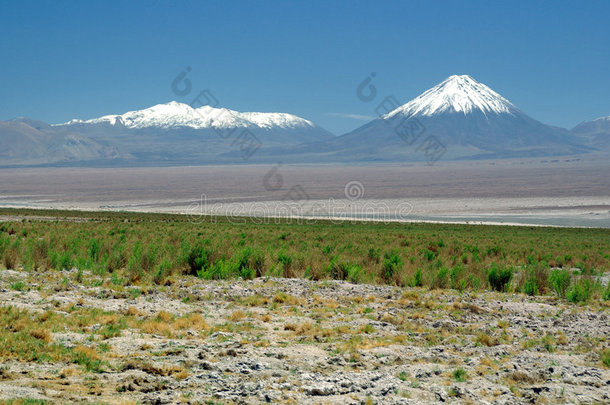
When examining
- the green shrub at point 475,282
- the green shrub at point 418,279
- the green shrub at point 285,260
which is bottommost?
the green shrub at point 475,282

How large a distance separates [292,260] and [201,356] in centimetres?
878

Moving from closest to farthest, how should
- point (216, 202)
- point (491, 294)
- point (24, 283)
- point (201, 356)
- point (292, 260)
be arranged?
point (201, 356) < point (24, 283) < point (491, 294) < point (292, 260) < point (216, 202)

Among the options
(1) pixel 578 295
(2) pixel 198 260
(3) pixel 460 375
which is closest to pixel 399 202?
(2) pixel 198 260

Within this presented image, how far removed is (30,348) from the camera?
7254 millimetres

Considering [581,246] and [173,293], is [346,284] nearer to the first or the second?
[173,293]

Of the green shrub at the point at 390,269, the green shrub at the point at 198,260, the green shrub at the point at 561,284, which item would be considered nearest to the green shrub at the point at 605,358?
the green shrub at the point at 561,284

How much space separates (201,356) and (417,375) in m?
2.92

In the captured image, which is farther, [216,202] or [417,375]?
[216,202]

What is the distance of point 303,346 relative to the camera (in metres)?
8.30

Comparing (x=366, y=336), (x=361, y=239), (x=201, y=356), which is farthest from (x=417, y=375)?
(x=361, y=239)

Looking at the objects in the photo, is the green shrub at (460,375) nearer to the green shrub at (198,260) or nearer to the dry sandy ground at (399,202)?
the green shrub at (198,260)

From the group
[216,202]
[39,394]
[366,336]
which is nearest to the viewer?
[39,394]

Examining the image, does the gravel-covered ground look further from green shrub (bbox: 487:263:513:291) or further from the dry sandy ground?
the dry sandy ground

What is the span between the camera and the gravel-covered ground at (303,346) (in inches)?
255
